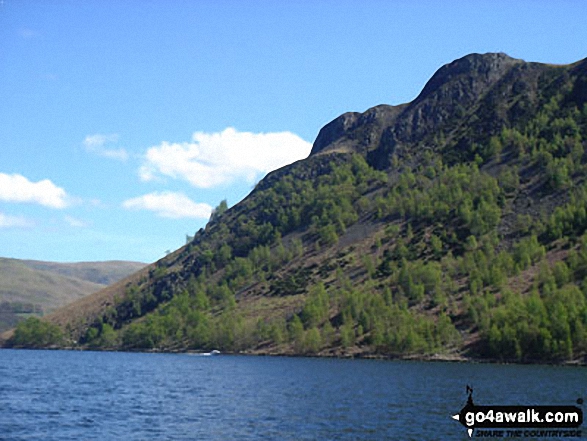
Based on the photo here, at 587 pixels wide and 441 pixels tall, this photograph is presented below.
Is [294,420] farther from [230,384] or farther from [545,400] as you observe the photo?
[230,384]

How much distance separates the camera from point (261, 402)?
3794 inches

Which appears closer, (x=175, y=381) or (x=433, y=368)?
(x=175, y=381)

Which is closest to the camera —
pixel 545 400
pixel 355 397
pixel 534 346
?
pixel 545 400

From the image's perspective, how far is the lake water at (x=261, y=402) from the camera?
69.6m

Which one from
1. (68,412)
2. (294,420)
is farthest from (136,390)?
(294,420)

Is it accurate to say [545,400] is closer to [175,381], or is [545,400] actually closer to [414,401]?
[414,401]

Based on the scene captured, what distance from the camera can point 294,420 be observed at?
77625mm

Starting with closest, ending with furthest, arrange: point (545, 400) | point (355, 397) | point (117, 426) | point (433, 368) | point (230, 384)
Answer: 1. point (117, 426)
2. point (545, 400)
3. point (355, 397)
4. point (230, 384)
5. point (433, 368)

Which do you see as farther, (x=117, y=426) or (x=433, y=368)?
A: (x=433, y=368)

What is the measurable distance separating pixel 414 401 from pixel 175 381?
57.4 m

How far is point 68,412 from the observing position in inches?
3337

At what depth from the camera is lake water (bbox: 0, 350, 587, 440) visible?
69.6 m

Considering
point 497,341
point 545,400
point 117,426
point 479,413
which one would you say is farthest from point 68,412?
point 497,341

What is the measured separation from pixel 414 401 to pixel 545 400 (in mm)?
17849
